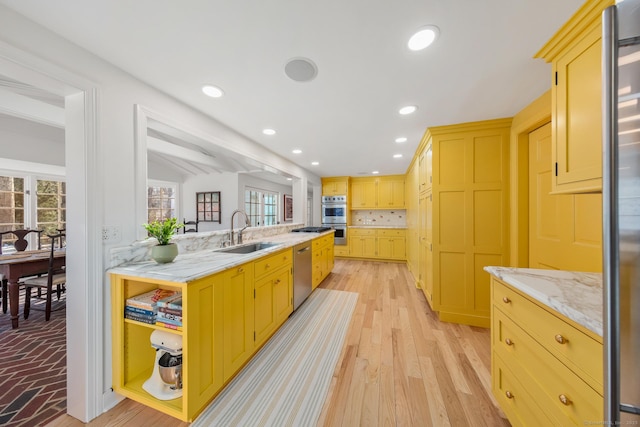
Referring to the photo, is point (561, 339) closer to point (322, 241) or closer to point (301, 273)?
point (301, 273)

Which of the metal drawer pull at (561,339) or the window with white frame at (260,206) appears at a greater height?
the window with white frame at (260,206)

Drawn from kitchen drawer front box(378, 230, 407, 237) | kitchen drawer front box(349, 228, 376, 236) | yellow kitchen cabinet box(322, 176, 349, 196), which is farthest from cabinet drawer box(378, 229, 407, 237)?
yellow kitchen cabinet box(322, 176, 349, 196)

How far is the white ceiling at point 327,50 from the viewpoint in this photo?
963mm

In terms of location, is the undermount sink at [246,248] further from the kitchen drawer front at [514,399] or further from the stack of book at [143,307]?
the kitchen drawer front at [514,399]

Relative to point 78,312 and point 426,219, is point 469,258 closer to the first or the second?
point 426,219

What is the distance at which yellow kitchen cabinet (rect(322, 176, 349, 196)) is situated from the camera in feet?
18.0

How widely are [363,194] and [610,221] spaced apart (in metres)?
5.13

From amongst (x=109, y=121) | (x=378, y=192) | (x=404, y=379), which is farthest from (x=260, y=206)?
(x=404, y=379)

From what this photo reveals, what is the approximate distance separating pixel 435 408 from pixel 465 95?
2.31 metres

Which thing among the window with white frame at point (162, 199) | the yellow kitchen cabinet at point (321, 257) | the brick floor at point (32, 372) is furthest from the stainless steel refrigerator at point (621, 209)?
the window with white frame at point (162, 199)

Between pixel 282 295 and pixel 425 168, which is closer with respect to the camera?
pixel 282 295

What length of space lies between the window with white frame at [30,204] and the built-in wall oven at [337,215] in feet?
16.4

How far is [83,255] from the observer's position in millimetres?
1208

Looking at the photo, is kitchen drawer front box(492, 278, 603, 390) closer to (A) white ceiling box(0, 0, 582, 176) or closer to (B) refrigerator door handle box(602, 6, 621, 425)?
(B) refrigerator door handle box(602, 6, 621, 425)
